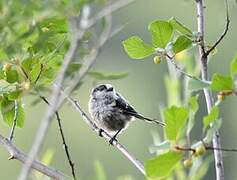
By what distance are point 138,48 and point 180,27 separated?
0.52 ft

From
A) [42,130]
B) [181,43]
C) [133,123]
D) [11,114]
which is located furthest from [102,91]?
[133,123]

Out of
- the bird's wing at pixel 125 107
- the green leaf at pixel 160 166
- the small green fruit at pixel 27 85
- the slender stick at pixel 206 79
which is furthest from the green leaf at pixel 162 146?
the bird's wing at pixel 125 107

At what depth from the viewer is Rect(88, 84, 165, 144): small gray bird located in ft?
20.6

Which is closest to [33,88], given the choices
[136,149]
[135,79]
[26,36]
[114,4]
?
[26,36]

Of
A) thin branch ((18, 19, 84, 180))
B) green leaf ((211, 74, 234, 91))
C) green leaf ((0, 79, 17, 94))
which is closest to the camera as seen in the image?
thin branch ((18, 19, 84, 180))

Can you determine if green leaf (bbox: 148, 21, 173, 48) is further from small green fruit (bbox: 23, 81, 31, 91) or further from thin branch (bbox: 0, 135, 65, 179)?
thin branch (bbox: 0, 135, 65, 179)

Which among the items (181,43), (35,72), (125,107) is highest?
(125,107)

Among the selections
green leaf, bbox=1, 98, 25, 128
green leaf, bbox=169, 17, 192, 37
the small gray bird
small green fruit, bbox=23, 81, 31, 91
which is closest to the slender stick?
green leaf, bbox=169, 17, 192, 37

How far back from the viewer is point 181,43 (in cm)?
283

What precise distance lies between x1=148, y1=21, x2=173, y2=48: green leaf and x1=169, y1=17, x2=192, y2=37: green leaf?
74mm

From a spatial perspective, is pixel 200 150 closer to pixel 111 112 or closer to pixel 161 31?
pixel 161 31

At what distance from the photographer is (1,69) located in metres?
2.97

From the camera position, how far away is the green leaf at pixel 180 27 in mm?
2865

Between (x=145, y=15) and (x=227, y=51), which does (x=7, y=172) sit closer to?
(x=227, y=51)
